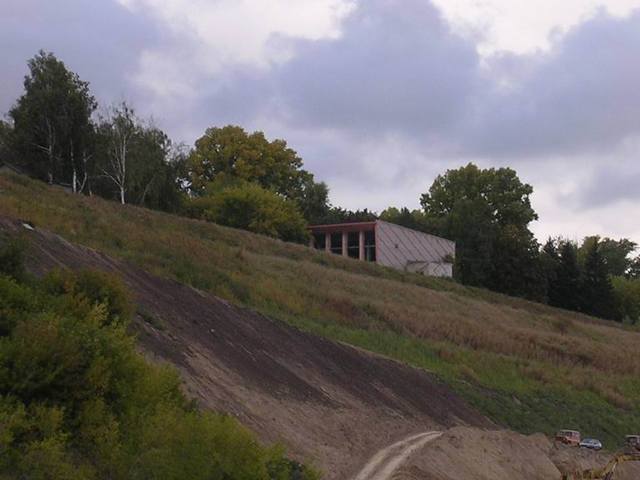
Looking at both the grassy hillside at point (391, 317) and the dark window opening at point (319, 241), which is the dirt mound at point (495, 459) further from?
the dark window opening at point (319, 241)

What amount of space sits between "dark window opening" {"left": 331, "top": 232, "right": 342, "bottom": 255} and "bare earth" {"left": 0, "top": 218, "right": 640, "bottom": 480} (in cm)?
5898

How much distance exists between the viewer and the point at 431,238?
90.4 m

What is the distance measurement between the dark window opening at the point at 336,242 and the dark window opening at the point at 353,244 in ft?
3.53

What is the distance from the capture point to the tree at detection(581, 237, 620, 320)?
9625 centimetres

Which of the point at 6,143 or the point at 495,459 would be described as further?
the point at 6,143

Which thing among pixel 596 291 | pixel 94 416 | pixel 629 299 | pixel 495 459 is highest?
pixel 596 291

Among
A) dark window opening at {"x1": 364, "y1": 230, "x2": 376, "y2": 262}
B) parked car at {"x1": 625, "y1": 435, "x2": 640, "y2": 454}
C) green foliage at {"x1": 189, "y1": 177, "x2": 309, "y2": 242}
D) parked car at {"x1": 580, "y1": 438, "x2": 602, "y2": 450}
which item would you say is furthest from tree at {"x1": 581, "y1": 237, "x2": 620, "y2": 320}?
parked car at {"x1": 580, "y1": 438, "x2": 602, "y2": 450}

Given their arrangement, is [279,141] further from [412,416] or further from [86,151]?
[412,416]

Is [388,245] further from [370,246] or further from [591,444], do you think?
[591,444]

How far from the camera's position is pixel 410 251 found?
88.3 m

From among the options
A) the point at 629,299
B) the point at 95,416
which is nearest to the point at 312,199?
the point at 629,299

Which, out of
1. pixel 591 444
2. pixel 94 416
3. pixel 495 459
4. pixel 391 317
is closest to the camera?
pixel 94 416

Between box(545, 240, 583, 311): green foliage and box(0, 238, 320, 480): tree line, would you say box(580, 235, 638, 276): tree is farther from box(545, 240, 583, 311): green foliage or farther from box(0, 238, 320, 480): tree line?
box(0, 238, 320, 480): tree line

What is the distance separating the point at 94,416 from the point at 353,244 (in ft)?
257
